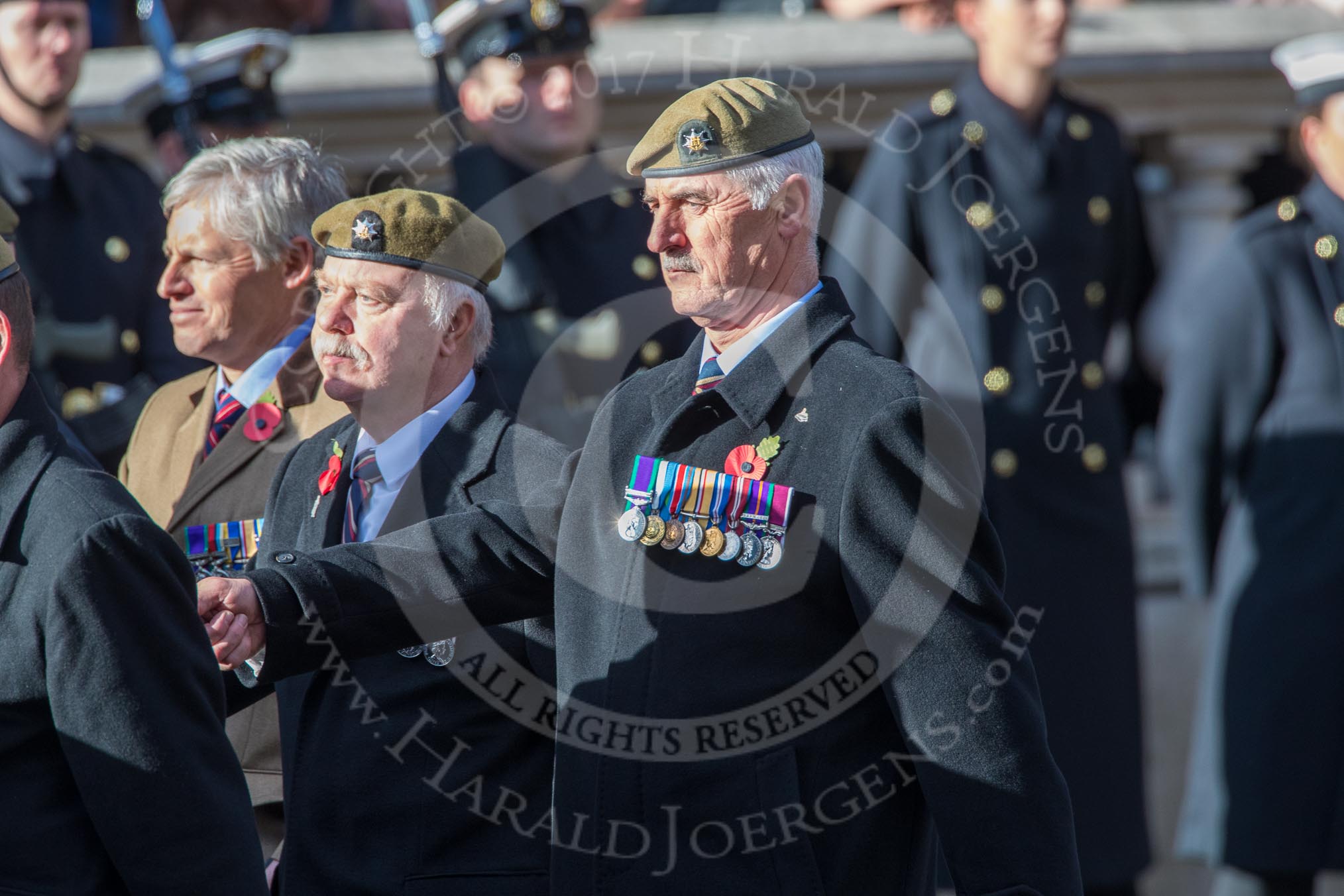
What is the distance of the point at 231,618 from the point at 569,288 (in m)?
2.34

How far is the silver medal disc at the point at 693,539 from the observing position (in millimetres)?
2812

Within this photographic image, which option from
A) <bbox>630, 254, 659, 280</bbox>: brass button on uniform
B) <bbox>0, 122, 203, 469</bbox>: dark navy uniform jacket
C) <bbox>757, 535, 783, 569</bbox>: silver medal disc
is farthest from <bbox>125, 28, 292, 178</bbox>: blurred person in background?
<bbox>757, 535, 783, 569</bbox>: silver medal disc

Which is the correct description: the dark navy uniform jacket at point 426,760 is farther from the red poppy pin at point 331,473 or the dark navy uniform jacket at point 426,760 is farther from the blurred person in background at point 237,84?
the blurred person in background at point 237,84

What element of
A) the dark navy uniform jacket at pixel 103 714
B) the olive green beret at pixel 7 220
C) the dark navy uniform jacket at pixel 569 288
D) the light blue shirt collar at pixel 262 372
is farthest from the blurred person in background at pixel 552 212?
the dark navy uniform jacket at pixel 103 714

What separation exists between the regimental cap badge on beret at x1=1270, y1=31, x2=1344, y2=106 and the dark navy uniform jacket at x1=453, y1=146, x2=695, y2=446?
1695 millimetres

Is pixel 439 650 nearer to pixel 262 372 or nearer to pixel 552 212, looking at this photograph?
pixel 262 372

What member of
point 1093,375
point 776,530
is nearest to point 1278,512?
point 1093,375

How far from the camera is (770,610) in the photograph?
2.78 m

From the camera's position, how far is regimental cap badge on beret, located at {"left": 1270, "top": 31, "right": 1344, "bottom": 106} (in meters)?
5.07

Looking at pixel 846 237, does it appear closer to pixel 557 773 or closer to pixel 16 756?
pixel 557 773

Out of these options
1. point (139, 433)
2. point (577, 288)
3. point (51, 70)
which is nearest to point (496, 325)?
point (577, 288)

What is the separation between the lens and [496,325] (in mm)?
4902

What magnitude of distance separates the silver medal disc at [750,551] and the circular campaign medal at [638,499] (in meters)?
0.14

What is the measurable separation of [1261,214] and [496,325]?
1992 mm
